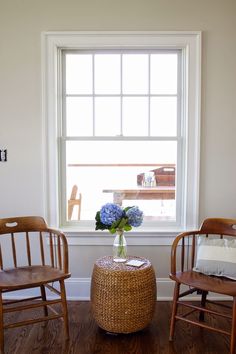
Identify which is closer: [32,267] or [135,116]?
[32,267]

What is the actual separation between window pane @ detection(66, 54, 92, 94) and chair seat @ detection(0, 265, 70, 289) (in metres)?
1.43

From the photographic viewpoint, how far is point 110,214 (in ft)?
7.66

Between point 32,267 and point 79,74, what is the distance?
1.56 m

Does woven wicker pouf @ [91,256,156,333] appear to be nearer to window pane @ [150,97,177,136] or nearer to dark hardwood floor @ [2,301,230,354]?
dark hardwood floor @ [2,301,230,354]

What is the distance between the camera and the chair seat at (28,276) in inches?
84.8

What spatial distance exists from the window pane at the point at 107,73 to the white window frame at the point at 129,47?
116 millimetres

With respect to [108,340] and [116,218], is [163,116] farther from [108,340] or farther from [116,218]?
[108,340]

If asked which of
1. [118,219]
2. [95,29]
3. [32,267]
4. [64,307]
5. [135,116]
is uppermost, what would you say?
[95,29]

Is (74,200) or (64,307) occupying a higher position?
(74,200)

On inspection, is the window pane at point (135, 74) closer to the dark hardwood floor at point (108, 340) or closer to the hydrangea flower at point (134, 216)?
the hydrangea flower at point (134, 216)

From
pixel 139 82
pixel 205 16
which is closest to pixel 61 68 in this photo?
pixel 139 82

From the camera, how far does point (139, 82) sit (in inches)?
114

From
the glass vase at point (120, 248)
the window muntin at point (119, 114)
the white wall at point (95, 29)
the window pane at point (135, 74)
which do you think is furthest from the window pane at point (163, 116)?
the glass vase at point (120, 248)

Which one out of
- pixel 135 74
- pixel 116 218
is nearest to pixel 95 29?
pixel 135 74
